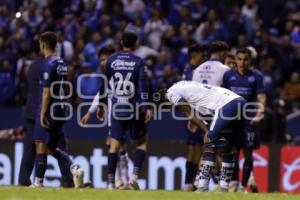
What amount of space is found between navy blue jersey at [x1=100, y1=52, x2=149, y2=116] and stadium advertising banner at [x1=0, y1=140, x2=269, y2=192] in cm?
463

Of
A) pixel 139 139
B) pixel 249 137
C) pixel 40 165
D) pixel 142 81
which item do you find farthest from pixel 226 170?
pixel 40 165

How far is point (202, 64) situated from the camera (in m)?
19.0

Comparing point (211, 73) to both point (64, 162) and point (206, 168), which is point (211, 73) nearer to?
Result: point (206, 168)

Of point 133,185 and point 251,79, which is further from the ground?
point 251,79

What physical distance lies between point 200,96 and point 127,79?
173 centimetres

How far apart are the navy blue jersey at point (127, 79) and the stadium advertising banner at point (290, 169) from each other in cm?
535

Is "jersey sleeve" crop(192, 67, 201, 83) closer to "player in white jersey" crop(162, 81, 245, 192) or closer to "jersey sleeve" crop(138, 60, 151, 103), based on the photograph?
"jersey sleeve" crop(138, 60, 151, 103)

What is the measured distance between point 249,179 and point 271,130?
2.81 meters

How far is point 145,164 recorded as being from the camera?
22.7m

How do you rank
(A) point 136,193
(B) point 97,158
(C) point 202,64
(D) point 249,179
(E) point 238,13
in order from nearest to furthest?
1. (A) point 136,193
2. (C) point 202,64
3. (D) point 249,179
4. (B) point 97,158
5. (E) point 238,13

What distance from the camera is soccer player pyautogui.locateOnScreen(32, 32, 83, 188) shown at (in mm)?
17547

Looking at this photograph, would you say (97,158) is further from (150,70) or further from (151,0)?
(151,0)

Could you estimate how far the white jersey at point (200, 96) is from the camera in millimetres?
16438

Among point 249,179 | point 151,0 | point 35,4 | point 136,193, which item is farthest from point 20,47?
point 136,193
